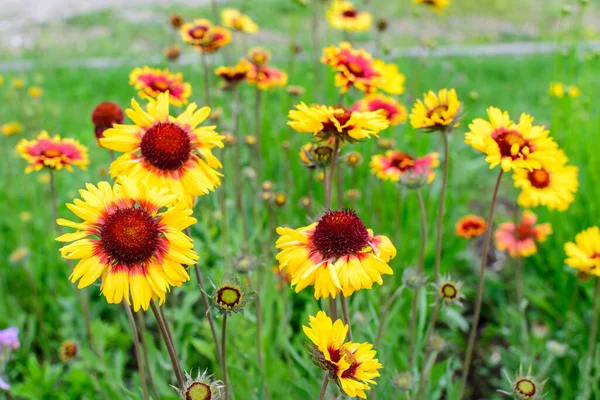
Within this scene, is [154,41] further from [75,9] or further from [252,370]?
[252,370]

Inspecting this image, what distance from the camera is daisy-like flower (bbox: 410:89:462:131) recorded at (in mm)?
1356

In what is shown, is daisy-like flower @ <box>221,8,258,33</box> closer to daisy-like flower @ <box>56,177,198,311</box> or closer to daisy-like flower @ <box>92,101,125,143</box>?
daisy-like flower @ <box>92,101,125,143</box>

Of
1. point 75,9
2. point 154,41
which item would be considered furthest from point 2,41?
point 154,41

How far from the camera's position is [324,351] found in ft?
3.18

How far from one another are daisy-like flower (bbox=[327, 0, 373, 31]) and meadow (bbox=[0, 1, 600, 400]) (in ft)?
1.06

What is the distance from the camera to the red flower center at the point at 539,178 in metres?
1.81

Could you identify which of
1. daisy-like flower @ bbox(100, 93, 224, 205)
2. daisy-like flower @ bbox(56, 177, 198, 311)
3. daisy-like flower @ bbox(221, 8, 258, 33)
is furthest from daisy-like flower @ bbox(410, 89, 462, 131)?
daisy-like flower @ bbox(221, 8, 258, 33)

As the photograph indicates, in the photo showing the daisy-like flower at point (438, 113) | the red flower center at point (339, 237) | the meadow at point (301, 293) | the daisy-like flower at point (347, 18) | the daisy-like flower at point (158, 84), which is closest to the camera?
the red flower center at point (339, 237)

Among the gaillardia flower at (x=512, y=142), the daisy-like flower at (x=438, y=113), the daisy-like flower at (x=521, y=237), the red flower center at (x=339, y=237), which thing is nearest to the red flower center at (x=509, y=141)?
the gaillardia flower at (x=512, y=142)

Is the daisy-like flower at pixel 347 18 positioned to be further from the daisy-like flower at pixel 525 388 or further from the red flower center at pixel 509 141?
the daisy-like flower at pixel 525 388

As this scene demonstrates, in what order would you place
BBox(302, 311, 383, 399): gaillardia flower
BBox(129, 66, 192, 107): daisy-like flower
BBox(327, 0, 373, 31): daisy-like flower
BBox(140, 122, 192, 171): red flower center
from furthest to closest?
BBox(327, 0, 373, 31): daisy-like flower → BBox(129, 66, 192, 107): daisy-like flower → BBox(140, 122, 192, 171): red flower center → BBox(302, 311, 383, 399): gaillardia flower

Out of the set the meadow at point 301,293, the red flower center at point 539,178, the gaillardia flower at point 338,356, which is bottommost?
the meadow at point 301,293

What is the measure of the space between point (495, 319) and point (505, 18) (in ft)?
22.8

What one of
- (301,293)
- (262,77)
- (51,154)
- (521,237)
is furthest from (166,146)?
(521,237)
